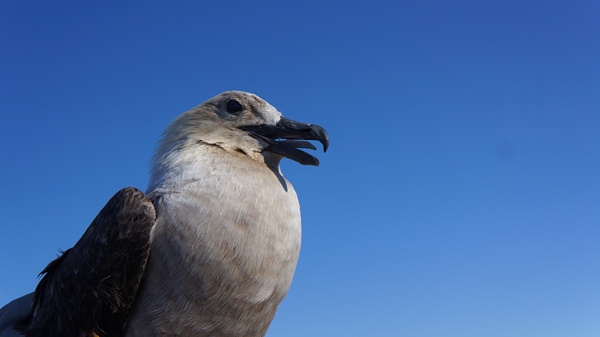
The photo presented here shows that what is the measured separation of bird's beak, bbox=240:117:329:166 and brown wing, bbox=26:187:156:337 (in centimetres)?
127

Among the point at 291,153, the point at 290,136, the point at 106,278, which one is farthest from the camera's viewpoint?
the point at 290,136

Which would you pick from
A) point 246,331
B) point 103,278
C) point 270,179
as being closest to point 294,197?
point 270,179

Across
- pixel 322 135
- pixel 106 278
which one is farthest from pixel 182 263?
pixel 322 135

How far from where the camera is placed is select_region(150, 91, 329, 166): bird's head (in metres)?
Result: 4.71

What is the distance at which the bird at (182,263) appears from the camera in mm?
3742

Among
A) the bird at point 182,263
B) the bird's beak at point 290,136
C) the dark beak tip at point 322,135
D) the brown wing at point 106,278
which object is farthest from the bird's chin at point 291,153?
the brown wing at point 106,278

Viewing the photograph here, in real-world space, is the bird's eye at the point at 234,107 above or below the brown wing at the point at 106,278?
above

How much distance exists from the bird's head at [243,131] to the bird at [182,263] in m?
0.34

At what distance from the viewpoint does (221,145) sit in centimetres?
464

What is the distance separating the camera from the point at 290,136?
193 inches

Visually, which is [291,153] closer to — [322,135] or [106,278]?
[322,135]

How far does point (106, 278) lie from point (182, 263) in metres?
0.64

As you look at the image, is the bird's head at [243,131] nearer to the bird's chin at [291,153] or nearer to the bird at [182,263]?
the bird's chin at [291,153]

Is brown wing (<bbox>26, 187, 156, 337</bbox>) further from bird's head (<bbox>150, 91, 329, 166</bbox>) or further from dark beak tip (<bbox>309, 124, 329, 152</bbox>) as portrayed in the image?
dark beak tip (<bbox>309, 124, 329, 152</bbox>)
